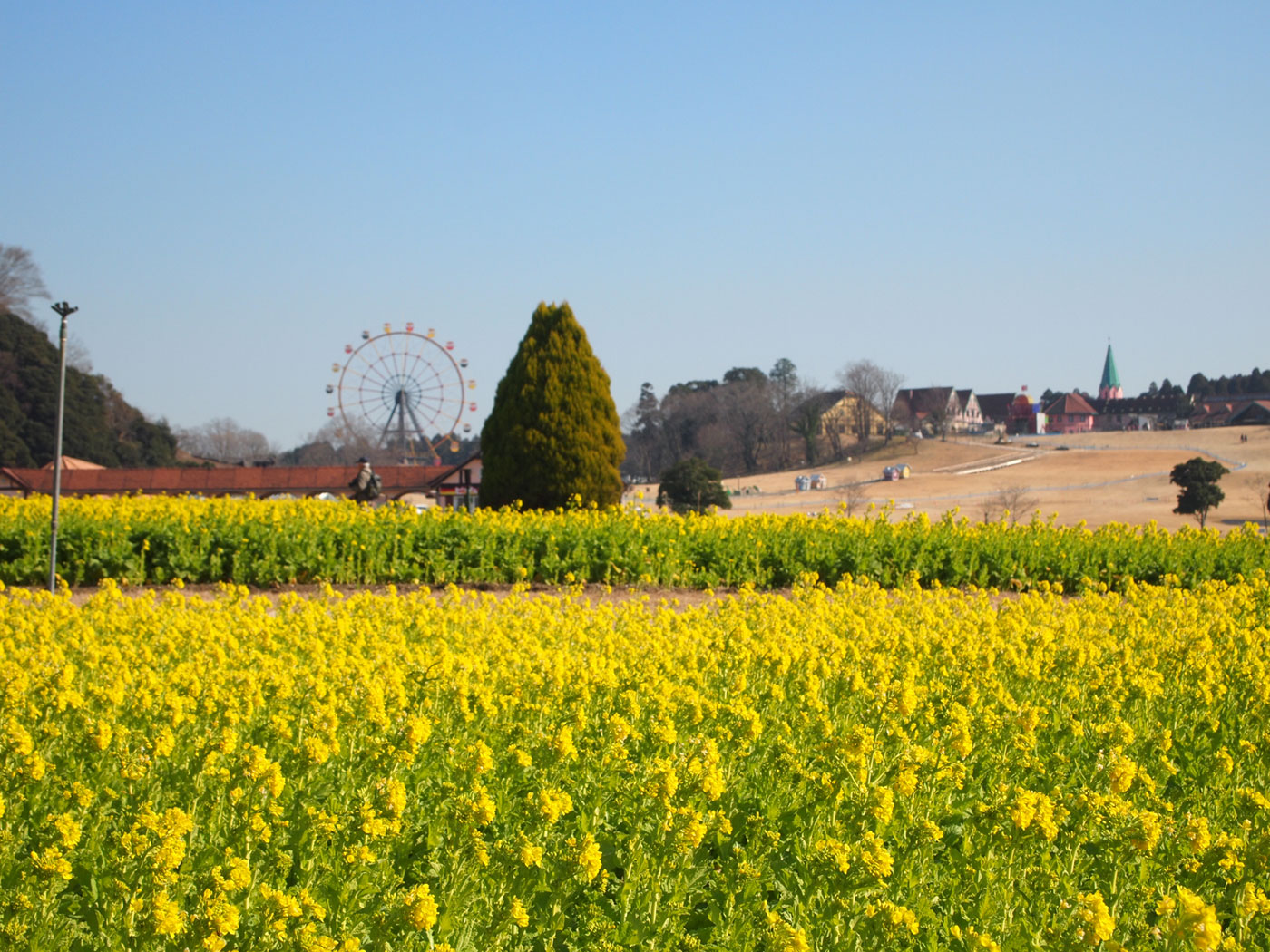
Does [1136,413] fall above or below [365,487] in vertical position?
above

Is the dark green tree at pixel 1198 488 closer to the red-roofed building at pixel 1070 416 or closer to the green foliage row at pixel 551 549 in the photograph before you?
the green foliage row at pixel 551 549

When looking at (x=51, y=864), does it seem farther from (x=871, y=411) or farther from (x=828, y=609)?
(x=871, y=411)

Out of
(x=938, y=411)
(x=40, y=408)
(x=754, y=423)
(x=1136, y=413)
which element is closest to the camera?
(x=40, y=408)

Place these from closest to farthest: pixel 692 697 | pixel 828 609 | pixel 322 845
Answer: pixel 322 845, pixel 692 697, pixel 828 609

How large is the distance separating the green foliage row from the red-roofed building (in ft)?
386

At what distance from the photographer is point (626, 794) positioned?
342cm

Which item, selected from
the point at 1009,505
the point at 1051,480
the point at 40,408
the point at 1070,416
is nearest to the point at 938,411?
the point at 1070,416

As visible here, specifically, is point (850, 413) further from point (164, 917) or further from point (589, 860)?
point (164, 917)

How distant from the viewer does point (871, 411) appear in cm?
9162

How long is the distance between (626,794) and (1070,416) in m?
130

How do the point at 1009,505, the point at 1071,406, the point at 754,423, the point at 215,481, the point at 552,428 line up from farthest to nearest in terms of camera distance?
the point at 1071,406
the point at 754,423
the point at 1009,505
the point at 215,481
the point at 552,428

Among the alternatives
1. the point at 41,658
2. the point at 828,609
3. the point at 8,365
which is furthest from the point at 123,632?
the point at 8,365

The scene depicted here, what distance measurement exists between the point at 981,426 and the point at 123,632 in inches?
4711

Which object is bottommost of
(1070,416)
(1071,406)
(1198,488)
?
(1198,488)
